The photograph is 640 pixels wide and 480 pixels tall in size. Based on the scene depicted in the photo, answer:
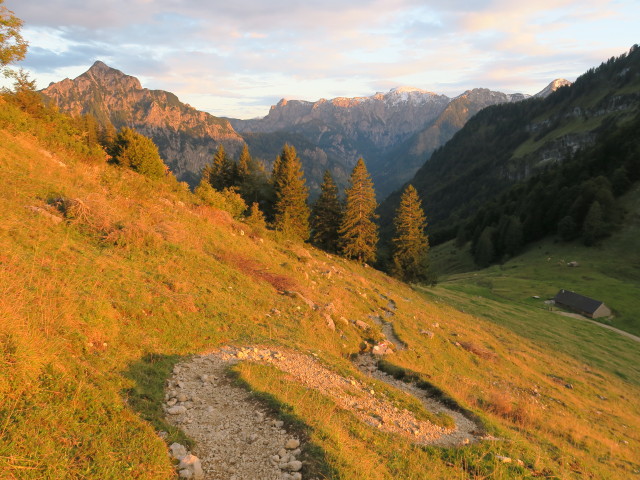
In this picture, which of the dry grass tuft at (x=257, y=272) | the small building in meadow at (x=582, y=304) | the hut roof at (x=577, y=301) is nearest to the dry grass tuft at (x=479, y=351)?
the dry grass tuft at (x=257, y=272)

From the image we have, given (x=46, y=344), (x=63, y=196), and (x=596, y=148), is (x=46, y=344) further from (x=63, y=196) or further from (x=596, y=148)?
(x=596, y=148)

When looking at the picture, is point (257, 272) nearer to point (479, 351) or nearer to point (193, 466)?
point (193, 466)

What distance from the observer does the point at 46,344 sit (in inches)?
270

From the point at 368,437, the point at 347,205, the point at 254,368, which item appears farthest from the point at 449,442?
the point at 347,205

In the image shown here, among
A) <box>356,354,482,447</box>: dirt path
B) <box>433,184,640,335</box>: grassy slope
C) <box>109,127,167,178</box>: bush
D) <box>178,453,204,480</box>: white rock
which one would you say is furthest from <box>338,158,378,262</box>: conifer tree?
<box>178,453,204,480</box>: white rock

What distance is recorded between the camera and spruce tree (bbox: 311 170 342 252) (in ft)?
174

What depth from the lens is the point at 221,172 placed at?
62500 mm

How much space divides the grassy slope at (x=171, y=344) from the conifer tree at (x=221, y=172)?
108 feet

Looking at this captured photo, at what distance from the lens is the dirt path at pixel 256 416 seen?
648cm

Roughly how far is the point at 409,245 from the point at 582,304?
3633cm

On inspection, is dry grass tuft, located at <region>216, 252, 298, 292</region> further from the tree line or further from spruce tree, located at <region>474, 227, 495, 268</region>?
spruce tree, located at <region>474, 227, 495, 268</region>

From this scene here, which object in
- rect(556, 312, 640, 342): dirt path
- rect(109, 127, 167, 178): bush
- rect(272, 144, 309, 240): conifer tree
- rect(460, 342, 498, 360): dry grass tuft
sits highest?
rect(109, 127, 167, 178): bush

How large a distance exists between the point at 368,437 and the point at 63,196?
17878 millimetres

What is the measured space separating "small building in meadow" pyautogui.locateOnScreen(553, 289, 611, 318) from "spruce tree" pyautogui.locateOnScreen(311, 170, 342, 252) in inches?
1740
